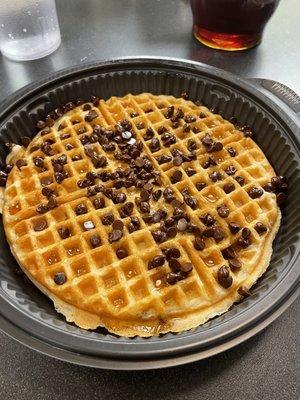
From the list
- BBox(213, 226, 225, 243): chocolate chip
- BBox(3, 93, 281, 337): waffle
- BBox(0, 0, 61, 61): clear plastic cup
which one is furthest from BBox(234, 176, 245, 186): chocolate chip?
BBox(0, 0, 61, 61): clear plastic cup

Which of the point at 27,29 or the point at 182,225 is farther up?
the point at 27,29

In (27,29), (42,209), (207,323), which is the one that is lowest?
(207,323)

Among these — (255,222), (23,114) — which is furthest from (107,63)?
(255,222)

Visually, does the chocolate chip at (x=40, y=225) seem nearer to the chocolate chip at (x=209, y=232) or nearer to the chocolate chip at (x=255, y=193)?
the chocolate chip at (x=209, y=232)

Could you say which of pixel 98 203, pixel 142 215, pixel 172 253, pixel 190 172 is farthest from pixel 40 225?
pixel 190 172

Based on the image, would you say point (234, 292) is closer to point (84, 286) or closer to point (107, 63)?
point (84, 286)

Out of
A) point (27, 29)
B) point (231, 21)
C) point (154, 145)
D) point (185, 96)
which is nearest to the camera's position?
point (154, 145)

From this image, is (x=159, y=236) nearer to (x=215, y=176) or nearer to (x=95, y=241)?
(x=95, y=241)

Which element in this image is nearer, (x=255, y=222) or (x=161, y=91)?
(x=255, y=222)
